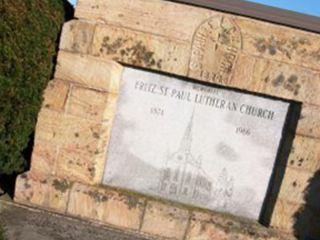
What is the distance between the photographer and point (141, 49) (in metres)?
5.09

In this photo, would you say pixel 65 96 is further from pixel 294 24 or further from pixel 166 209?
pixel 294 24

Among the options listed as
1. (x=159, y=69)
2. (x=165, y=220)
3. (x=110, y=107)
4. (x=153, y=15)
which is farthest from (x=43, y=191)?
(x=153, y=15)

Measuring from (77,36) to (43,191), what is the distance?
1.59 meters

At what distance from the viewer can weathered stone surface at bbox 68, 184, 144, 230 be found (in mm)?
5176

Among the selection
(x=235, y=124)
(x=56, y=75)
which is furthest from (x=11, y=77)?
(x=235, y=124)

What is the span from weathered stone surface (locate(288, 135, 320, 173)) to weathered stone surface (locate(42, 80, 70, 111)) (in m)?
2.31

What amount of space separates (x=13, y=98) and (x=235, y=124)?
7.15 ft

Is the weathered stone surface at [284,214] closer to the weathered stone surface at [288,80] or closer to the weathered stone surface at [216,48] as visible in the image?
the weathered stone surface at [288,80]

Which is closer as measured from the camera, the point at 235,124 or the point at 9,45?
the point at 9,45

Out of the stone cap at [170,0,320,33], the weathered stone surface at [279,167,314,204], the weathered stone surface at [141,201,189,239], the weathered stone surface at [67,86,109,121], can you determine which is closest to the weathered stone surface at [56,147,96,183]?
the weathered stone surface at [67,86,109,121]

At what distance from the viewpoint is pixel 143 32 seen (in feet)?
16.6

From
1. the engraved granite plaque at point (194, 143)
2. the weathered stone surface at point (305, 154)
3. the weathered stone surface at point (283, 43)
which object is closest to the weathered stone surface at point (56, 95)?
the engraved granite plaque at point (194, 143)

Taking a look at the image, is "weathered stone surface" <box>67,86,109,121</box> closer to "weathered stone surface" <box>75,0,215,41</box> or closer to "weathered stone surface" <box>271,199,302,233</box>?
"weathered stone surface" <box>75,0,215,41</box>

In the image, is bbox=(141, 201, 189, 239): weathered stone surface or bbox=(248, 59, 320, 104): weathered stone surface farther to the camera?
bbox=(141, 201, 189, 239): weathered stone surface
